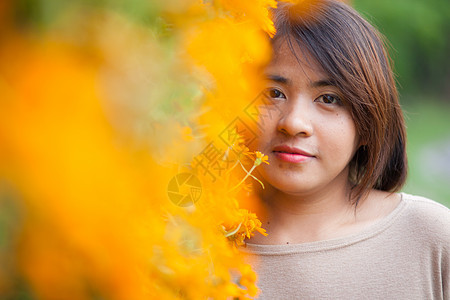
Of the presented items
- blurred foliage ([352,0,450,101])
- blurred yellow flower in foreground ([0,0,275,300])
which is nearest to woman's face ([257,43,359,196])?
blurred yellow flower in foreground ([0,0,275,300])

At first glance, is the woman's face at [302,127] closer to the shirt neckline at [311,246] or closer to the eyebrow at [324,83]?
the eyebrow at [324,83]

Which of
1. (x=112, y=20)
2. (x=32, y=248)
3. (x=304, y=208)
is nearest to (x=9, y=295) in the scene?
(x=32, y=248)

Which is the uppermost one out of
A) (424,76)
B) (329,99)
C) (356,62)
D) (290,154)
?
(424,76)

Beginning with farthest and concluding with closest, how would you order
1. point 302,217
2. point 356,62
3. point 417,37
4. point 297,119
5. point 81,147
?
point 417,37
point 302,217
point 356,62
point 297,119
point 81,147

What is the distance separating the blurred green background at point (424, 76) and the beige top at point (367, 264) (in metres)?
3.16

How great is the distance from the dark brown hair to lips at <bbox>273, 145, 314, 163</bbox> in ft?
0.51

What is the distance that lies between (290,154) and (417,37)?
5.16 metres

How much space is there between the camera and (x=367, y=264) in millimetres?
1097

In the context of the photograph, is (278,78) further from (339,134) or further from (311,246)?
(311,246)

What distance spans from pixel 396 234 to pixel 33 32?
3.54 ft

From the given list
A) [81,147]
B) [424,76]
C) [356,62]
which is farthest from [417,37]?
[81,147]

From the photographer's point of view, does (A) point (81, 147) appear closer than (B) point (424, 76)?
Yes

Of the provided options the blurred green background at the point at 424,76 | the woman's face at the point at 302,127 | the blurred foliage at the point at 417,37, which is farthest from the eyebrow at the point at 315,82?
the blurred foliage at the point at 417,37

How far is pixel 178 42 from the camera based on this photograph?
0.39 m
